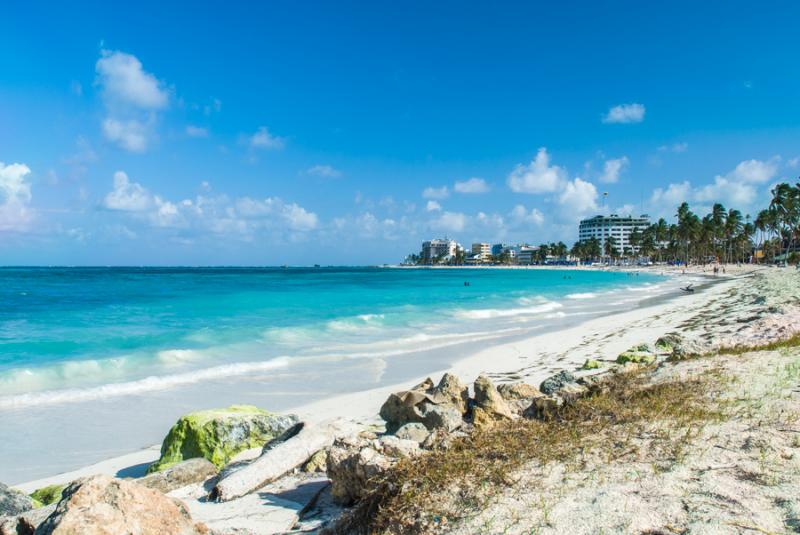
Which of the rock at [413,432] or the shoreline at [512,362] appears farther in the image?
the shoreline at [512,362]

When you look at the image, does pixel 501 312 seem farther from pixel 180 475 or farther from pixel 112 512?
pixel 112 512

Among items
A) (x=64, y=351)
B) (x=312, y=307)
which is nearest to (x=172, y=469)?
(x=64, y=351)

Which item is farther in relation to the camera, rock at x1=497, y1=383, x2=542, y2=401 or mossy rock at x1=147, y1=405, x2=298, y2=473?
A: rock at x1=497, y1=383, x2=542, y2=401

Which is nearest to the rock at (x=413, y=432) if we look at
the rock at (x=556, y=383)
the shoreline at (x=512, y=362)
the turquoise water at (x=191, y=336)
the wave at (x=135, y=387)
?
the shoreline at (x=512, y=362)

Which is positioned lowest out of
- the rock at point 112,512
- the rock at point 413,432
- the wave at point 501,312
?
the wave at point 501,312

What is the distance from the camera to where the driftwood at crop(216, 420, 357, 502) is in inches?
218

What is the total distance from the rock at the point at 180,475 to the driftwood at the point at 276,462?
1050 millimetres

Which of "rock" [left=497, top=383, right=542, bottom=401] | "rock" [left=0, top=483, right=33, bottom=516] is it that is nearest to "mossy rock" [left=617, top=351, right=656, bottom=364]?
"rock" [left=497, top=383, right=542, bottom=401]

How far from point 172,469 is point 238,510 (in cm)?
222

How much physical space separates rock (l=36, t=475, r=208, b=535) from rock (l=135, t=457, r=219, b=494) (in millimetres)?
2870

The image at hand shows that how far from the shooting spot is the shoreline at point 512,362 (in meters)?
8.47

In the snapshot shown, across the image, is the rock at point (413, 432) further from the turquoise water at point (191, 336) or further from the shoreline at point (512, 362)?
the turquoise water at point (191, 336)

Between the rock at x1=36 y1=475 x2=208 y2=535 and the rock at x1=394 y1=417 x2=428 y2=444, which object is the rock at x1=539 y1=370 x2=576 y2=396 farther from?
the rock at x1=36 y1=475 x2=208 y2=535

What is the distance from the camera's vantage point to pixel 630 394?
6.90 metres
